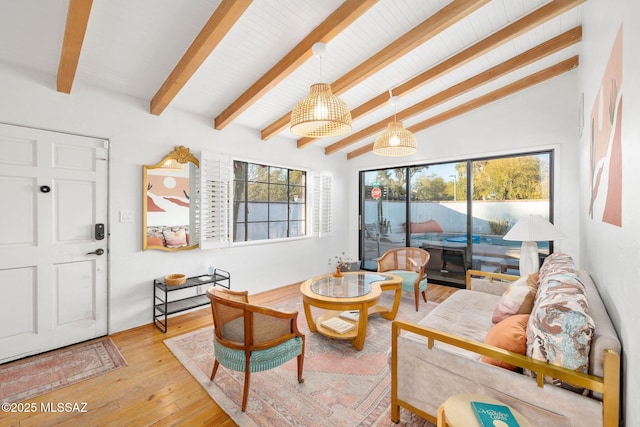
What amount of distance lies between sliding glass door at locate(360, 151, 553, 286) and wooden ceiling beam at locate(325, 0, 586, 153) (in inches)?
72.0

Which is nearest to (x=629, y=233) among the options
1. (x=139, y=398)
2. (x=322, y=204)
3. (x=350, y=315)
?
(x=350, y=315)

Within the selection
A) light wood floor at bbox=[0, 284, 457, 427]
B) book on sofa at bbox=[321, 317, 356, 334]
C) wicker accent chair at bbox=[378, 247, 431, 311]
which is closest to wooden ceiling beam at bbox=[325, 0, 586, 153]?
wicker accent chair at bbox=[378, 247, 431, 311]

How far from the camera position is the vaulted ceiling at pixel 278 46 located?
2.17m

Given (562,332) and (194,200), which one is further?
(194,200)

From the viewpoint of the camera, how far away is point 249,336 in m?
1.92

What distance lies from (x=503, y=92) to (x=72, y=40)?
193 inches

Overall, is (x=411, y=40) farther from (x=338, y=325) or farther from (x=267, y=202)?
(x=267, y=202)

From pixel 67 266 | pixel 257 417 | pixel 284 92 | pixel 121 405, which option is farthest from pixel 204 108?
pixel 257 417

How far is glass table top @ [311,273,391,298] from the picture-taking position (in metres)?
2.93

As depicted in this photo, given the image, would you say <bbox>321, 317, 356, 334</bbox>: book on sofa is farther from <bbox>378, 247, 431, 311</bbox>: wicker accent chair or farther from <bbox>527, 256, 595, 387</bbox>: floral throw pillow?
<bbox>527, 256, 595, 387</bbox>: floral throw pillow

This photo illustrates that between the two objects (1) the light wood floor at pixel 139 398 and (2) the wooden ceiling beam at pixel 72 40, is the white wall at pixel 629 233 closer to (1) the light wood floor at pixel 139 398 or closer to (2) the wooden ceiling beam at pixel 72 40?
(1) the light wood floor at pixel 139 398

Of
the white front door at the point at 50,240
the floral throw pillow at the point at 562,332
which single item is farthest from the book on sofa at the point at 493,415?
the white front door at the point at 50,240

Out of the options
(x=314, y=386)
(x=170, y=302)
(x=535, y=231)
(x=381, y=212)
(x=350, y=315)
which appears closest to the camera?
(x=314, y=386)

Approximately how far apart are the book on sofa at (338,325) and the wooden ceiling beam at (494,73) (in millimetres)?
3183
